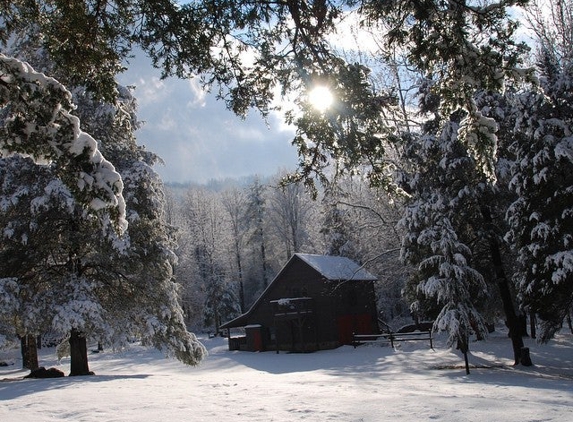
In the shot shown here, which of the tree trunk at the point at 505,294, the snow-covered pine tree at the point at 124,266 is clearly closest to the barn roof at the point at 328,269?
the tree trunk at the point at 505,294

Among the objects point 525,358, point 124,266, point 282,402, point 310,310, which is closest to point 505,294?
point 525,358

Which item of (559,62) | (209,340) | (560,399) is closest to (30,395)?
(560,399)

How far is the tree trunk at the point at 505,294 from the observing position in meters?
22.3

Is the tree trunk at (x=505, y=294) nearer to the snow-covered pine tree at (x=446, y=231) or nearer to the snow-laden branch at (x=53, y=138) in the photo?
the snow-covered pine tree at (x=446, y=231)

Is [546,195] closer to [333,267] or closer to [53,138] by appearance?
[53,138]

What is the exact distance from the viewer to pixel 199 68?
762cm

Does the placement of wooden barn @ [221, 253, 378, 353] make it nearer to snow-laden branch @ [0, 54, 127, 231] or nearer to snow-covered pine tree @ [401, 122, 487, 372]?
snow-covered pine tree @ [401, 122, 487, 372]

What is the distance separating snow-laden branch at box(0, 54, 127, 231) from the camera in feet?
16.7

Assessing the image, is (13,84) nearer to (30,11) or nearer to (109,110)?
(30,11)

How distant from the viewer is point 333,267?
133 ft

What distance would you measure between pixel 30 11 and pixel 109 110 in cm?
1228

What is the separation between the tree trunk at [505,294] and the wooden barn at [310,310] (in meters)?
13.7

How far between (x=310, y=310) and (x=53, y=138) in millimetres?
33744

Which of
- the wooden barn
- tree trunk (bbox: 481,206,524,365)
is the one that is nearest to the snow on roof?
the wooden barn
